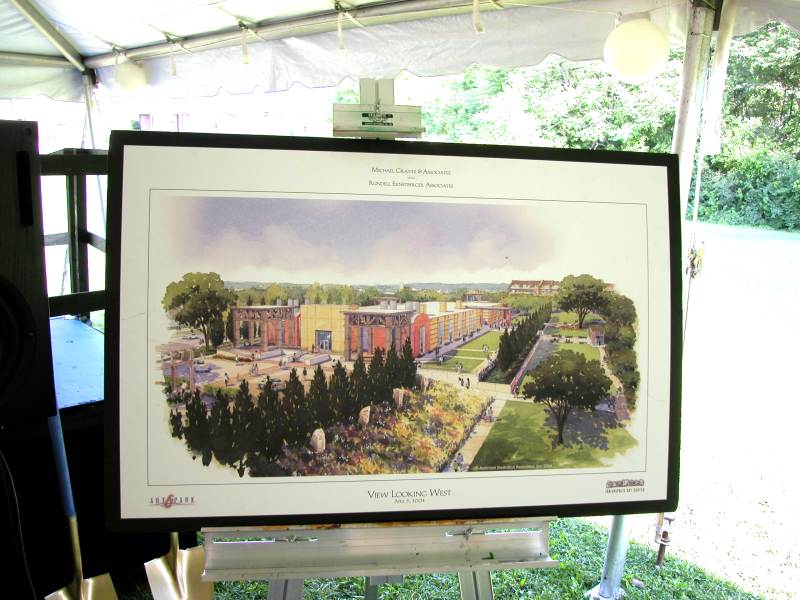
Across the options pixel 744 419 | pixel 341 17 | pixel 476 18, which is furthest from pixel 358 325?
pixel 744 419

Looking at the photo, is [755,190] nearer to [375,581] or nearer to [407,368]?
[407,368]

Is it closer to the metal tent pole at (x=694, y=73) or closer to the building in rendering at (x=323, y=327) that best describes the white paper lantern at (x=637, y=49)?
the metal tent pole at (x=694, y=73)

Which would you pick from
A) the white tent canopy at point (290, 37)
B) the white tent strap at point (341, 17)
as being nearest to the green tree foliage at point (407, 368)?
the white tent canopy at point (290, 37)

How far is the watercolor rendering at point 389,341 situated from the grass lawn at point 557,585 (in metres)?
1.18

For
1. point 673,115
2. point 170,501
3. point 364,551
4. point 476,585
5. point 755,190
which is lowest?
point 476,585

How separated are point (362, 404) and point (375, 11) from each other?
2138 millimetres

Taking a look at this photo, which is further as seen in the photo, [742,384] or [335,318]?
[742,384]

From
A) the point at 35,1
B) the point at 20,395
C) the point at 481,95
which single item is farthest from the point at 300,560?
the point at 481,95

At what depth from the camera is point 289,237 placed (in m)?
1.13

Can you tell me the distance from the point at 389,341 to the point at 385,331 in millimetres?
20

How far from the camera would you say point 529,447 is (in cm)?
119

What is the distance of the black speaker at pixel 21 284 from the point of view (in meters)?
1.08

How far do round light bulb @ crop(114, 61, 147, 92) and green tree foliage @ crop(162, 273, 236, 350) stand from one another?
3456mm

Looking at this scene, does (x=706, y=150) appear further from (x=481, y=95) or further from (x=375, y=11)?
(x=481, y=95)
